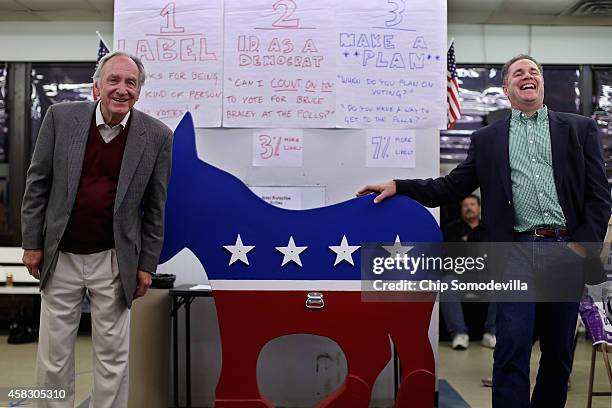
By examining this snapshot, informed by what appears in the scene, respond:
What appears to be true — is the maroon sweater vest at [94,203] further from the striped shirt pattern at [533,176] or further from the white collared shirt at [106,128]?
the striped shirt pattern at [533,176]

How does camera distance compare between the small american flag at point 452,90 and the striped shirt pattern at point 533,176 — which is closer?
the striped shirt pattern at point 533,176

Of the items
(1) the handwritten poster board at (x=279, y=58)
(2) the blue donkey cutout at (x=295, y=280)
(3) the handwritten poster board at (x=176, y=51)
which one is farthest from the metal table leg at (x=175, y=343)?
(1) the handwritten poster board at (x=279, y=58)

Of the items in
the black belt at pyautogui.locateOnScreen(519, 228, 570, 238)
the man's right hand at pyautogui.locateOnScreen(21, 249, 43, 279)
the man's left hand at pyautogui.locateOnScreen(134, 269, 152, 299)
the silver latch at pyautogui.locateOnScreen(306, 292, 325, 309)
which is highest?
the black belt at pyautogui.locateOnScreen(519, 228, 570, 238)

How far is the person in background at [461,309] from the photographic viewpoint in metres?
4.93

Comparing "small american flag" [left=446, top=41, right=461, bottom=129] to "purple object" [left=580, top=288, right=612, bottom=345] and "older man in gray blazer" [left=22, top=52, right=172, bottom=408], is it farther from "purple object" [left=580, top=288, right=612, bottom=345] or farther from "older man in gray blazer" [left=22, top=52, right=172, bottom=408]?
"older man in gray blazer" [left=22, top=52, right=172, bottom=408]

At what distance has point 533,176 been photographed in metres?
2.19

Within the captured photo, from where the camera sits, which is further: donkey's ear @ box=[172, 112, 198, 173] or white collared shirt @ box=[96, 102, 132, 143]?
donkey's ear @ box=[172, 112, 198, 173]

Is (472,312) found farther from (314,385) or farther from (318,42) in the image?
(318,42)

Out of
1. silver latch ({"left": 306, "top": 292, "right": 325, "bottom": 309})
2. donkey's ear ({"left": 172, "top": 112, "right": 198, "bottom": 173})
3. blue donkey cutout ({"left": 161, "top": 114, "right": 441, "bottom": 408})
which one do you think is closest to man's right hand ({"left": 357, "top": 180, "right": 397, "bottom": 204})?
blue donkey cutout ({"left": 161, "top": 114, "right": 441, "bottom": 408})

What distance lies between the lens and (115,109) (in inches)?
83.8

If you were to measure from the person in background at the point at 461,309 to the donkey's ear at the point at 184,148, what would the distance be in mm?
2918

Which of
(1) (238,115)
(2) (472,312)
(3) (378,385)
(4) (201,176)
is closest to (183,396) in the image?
(3) (378,385)

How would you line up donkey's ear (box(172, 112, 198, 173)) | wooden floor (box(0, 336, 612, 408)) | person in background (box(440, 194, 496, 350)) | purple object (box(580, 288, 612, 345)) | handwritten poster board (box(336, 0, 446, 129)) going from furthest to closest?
person in background (box(440, 194, 496, 350)) → wooden floor (box(0, 336, 612, 408)) → handwritten poster board (box(336, 0, 446, 129)) → purple object (box(580, 288, 612, 345)) → donkey's ear (box(172, 112, 198, 173))

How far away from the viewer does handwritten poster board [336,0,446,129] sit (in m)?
2.92
